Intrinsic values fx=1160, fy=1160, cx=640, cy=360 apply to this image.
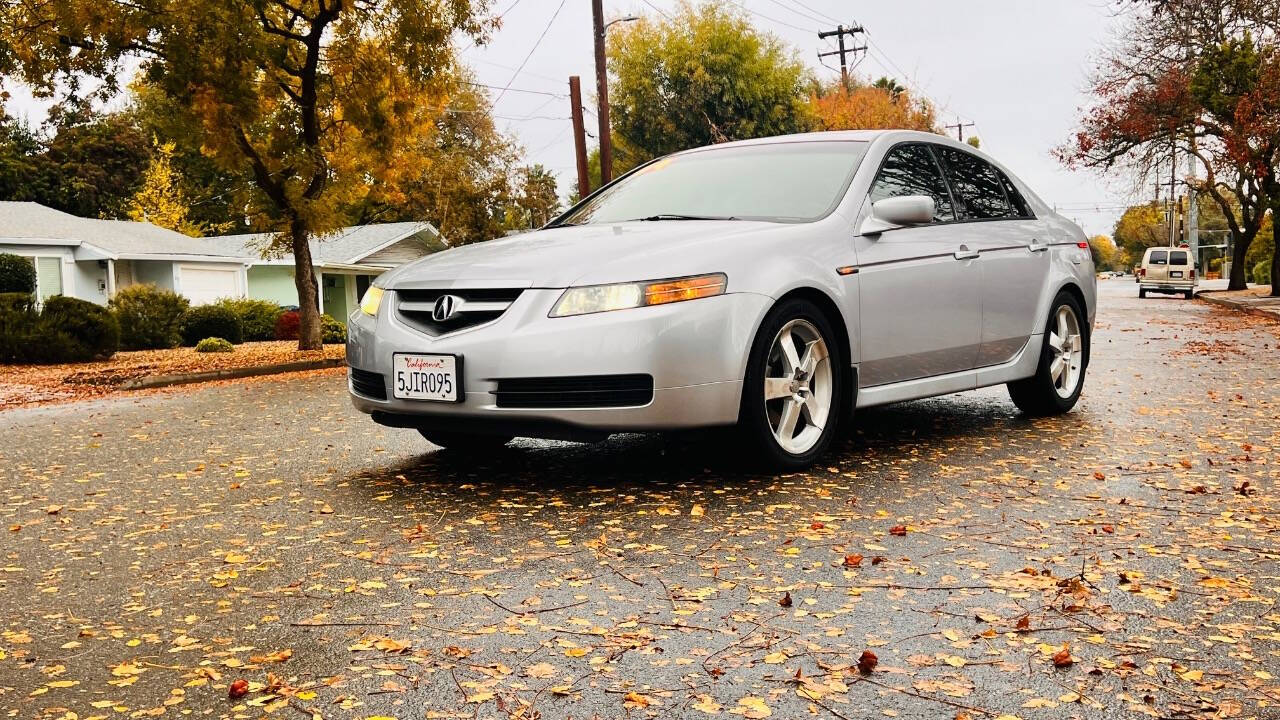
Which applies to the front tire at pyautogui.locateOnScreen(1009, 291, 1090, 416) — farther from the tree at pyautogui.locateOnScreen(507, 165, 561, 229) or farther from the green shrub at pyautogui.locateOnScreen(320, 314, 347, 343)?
the tree at pyautogui.locateOnScreen(507, 165, 561, 229)

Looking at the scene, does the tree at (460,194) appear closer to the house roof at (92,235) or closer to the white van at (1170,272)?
the house roof at (92,235)

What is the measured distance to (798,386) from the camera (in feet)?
18.4

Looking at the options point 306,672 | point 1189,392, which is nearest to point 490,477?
point 306,672

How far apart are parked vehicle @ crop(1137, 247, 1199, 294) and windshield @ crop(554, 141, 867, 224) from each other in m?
39.3

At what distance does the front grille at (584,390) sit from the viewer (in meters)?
5.01

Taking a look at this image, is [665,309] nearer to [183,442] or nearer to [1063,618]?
[1063,618]

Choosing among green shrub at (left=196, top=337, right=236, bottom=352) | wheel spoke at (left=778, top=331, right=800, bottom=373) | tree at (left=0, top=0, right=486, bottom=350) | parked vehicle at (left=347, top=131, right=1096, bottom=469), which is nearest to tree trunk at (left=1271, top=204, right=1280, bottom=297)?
tree at (left=0, top=0, right=486, bottom=350)

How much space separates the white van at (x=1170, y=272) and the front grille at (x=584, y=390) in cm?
4125

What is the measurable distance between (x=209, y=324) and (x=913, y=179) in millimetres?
24678

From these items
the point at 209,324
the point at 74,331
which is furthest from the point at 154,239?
the point at 74,331

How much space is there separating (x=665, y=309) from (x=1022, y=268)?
3144mm

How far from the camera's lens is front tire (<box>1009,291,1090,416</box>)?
7484 millimetres

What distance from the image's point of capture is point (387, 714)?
2.78 meters

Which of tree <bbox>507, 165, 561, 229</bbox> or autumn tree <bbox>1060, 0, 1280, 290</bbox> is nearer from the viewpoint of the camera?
autumn tree <bbox>1060, 0, 1280, 290</bbox>
